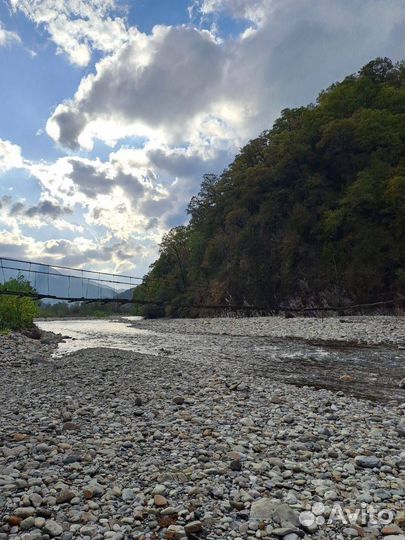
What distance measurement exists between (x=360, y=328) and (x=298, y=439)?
23126 mm

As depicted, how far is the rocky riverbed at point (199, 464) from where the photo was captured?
12.7 feet

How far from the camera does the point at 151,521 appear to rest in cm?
392

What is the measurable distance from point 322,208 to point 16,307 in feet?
134

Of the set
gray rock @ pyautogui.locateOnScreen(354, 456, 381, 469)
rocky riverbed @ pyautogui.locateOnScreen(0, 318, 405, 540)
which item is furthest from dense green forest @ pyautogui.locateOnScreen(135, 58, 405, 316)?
gray rock @ pyautogui.locateOnScreen(354, 456, 381, 469)

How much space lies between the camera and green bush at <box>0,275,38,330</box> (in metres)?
24.8

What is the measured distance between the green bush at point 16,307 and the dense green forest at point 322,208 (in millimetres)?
14966

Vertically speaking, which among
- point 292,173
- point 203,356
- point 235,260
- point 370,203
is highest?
point 292,173

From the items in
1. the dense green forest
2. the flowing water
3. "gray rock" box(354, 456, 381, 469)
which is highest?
the dense green forest

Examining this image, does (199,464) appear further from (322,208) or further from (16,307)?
(322,208)

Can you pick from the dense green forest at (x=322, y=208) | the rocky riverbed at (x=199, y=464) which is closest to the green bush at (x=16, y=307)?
the dense green forest at (x=322, y=208)

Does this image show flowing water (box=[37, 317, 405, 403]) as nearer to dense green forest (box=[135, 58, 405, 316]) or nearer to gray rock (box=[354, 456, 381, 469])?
gray rock (box=[354, 456, 381, 469])

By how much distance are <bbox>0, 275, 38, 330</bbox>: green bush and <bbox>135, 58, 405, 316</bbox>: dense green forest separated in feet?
49.1

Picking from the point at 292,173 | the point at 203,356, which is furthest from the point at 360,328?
the point at 292,173

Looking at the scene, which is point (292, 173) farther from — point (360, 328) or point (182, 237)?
point (182, 237)
